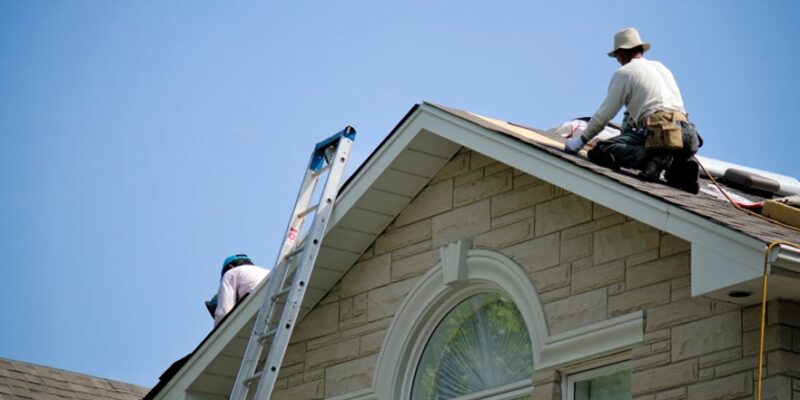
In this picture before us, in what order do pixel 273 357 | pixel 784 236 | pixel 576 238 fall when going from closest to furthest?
pixel 784 236 < pixel 576 238 < pixel 273 357

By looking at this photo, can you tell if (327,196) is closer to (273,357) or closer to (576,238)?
(273,357)

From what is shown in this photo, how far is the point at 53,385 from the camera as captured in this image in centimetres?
1536

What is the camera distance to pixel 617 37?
989cm

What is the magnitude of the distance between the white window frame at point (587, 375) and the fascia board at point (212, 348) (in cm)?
282

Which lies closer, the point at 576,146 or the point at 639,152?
the point at 639,152

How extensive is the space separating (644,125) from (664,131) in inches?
11.7

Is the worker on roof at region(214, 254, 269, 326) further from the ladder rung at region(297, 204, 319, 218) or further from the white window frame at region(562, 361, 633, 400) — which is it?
the white window frame at region(562, 361, 633, 400)

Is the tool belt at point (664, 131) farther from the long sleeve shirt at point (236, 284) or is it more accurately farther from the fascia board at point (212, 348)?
the long sleeve shirt at point (236, 284)

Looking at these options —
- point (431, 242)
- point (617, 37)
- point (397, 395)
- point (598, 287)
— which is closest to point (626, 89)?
point (617, 37)

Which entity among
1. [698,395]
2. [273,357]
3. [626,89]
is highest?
[626,89]

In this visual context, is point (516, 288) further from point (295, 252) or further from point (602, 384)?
point (295, 252)

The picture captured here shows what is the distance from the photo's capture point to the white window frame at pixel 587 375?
8.96 m

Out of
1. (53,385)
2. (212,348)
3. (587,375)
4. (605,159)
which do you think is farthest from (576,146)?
(53,385)

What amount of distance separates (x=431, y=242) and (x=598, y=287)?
1893 mm
